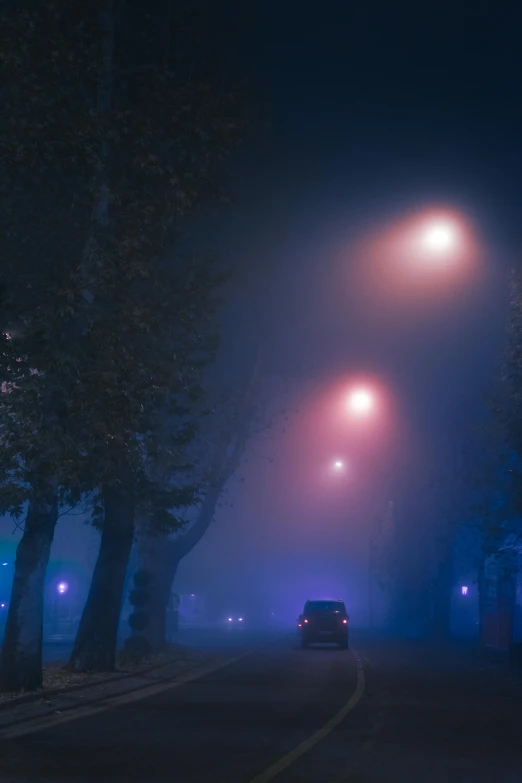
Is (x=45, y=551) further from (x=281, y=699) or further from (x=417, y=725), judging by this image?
(x=417, y=725)

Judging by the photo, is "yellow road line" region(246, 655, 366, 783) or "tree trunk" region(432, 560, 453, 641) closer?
"yellow road line" region(246, 655, 366, 783)

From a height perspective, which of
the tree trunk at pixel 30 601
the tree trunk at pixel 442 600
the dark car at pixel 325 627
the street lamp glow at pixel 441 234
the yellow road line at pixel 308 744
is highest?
the street lamp glow at pixel 441 234

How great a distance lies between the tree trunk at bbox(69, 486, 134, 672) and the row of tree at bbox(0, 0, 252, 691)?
164 inches

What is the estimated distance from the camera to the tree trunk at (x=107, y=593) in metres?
26.5

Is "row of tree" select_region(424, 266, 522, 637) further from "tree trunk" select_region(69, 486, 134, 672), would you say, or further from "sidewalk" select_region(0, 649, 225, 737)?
"tree trunk" select_region(69, 486, 134, 672)

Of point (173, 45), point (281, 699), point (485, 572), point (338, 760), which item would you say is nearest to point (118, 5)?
point (173, 45)

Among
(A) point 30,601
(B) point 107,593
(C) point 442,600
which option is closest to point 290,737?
(A) point 30,601

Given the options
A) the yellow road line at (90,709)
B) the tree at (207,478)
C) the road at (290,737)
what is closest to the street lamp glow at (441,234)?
the road at (290,737)

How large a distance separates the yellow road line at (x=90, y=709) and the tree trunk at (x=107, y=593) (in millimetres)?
1956

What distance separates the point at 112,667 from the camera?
27.1 metres

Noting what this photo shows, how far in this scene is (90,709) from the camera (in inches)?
733

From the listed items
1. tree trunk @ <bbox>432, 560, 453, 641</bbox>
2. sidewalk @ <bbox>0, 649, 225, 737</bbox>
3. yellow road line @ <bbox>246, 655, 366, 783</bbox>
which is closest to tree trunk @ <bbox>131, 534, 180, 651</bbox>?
sidewalk @ <bbox>0, 649, 225, 737</bbox>

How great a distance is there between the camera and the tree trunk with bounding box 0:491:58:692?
67.5 ft

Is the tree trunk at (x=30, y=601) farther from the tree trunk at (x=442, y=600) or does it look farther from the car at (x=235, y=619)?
the car at (x=235, y=619)
